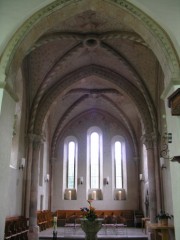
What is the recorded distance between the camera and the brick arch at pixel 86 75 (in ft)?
47.4

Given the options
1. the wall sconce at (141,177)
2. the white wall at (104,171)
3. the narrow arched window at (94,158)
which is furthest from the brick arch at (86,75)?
the narrow arched window at (94,158)

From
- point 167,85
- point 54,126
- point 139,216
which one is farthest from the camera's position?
point 54,126

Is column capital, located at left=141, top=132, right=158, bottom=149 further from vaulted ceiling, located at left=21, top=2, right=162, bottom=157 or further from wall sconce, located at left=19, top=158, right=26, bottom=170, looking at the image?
wall sconce, located at left=19, top=158, right=26, bottom=170

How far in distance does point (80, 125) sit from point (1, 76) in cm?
1366

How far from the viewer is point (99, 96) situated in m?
18.5

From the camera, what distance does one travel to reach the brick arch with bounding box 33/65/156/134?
1446 centimetres

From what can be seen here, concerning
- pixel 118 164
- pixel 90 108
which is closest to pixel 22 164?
pixel 90 108

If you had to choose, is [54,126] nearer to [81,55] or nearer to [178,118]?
[81,55]

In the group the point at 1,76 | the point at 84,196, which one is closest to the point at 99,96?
the point at 84,196

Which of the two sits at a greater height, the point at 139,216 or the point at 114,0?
the point at 114,0

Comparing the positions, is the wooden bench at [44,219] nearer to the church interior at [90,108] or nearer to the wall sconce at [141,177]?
the church interior at [90,108]

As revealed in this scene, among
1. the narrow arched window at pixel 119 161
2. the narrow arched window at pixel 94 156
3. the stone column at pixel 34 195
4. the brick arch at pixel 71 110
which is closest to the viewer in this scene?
the stone column at pixel 34 195

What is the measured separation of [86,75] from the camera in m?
15.0

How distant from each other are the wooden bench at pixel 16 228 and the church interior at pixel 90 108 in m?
0.22
